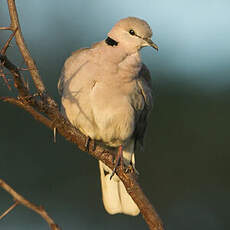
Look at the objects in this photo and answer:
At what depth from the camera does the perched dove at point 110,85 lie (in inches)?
154

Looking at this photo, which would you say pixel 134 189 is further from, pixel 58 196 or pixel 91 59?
pixel 58 196

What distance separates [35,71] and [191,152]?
578cm

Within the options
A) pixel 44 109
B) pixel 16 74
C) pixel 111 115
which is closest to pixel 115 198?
pixel 111 115

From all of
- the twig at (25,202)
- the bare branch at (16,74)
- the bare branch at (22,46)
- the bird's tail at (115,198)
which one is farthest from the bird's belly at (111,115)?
the twig at (25,202)

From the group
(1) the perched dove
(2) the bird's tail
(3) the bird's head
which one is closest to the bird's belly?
(1) the perched dove

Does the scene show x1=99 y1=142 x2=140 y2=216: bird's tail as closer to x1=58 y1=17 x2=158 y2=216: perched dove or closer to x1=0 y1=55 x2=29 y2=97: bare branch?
x1=58 y1=17 x2=158 y2=216: perched dove

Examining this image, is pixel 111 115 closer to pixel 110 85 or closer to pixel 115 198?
pixel 110 85

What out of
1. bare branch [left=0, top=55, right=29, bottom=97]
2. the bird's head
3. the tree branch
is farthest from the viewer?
the bird's head

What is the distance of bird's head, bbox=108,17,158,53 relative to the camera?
4043mm

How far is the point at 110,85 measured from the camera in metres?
3.92

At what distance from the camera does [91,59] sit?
3951mm

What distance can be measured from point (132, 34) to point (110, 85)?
0.44 metres

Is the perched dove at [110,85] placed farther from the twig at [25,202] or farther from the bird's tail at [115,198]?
the twig at [25,202]

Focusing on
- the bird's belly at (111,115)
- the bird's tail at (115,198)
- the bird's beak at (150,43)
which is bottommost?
the bird's tail at (115,198)
